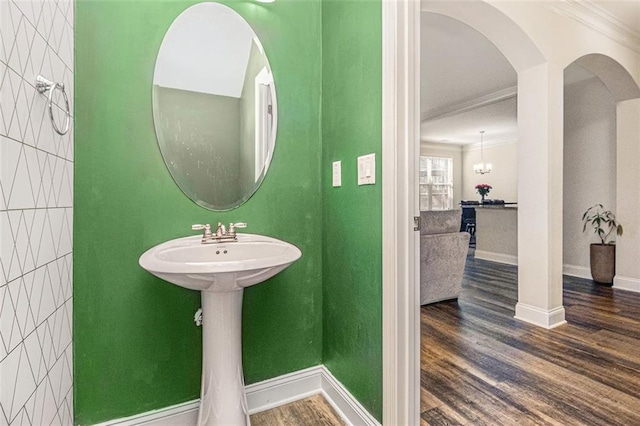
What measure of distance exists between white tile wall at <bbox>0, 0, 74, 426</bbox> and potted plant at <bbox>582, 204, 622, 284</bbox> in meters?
4.74

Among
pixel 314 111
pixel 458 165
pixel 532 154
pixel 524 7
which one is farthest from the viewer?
pixel 458 165

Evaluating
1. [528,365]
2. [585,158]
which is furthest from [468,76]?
[528,365]

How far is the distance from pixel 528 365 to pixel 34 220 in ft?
8.06

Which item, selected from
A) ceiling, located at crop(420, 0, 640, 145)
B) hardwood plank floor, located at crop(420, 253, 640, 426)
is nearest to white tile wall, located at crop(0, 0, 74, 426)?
hardwood plank floor, located at crop(420, 253, 640, 426)

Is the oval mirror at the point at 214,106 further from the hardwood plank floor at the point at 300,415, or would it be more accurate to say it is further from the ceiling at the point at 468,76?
the ceiling at the point at 468,76

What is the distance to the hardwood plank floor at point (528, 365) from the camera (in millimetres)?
1521

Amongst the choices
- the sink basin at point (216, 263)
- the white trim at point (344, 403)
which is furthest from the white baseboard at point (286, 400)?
the sink basin at point (216, 263)

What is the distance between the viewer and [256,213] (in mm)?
1543

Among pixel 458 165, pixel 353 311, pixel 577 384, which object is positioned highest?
pixel 458 165

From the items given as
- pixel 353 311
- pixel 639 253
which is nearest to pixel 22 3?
pixel 353 311

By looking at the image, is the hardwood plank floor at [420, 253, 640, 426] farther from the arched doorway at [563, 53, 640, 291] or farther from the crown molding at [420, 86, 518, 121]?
the crown molding at [420, 86, 518, 121]

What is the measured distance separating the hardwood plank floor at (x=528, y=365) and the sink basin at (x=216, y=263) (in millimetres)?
1040

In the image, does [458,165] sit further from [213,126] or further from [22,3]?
[22,3]

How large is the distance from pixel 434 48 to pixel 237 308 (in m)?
3.33
